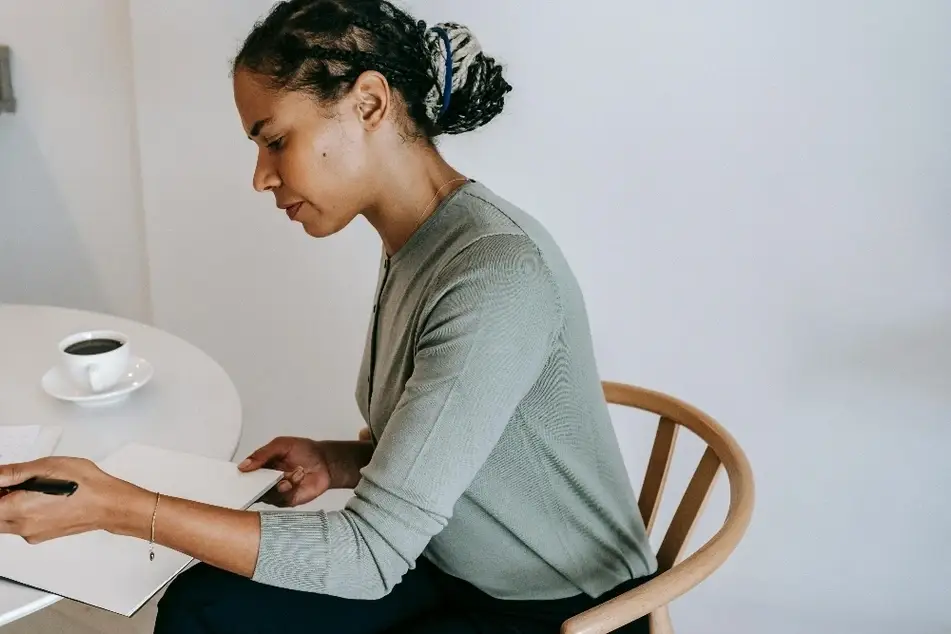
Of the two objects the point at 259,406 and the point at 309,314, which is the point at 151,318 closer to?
the point at 259,406

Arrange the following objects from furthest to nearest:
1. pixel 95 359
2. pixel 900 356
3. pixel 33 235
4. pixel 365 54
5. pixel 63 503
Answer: pixel 33 235
pixel 900 356
pixel 95 359
pixel 365 54
pixel 63 503

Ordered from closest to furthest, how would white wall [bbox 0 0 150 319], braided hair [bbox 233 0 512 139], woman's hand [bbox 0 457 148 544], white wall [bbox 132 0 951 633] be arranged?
woman's hand [bbox 0 457 148 544]
braided hair [bbox 233 0 512 139]
white wall [bbox 132 0 951 633]
white wall [bbox 0 0 150 319]

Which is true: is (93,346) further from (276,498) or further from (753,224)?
(753,224)

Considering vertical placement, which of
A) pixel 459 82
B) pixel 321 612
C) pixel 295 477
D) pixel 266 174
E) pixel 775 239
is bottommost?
pixel 321 612

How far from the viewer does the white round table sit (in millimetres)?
947

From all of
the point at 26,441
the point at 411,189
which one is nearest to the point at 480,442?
the point at 411,189

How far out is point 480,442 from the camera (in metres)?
0.78

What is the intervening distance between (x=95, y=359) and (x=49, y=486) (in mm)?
301

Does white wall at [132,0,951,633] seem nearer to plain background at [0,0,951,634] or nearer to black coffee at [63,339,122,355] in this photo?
plain background at [0,0,951,634]

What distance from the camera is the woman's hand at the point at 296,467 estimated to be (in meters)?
1.02

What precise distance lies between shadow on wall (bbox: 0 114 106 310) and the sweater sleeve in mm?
1298

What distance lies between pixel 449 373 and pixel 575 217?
2.32ft

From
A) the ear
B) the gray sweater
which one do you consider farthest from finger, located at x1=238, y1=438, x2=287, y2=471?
the ear

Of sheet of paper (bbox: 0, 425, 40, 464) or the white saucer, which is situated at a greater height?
the white saucer
